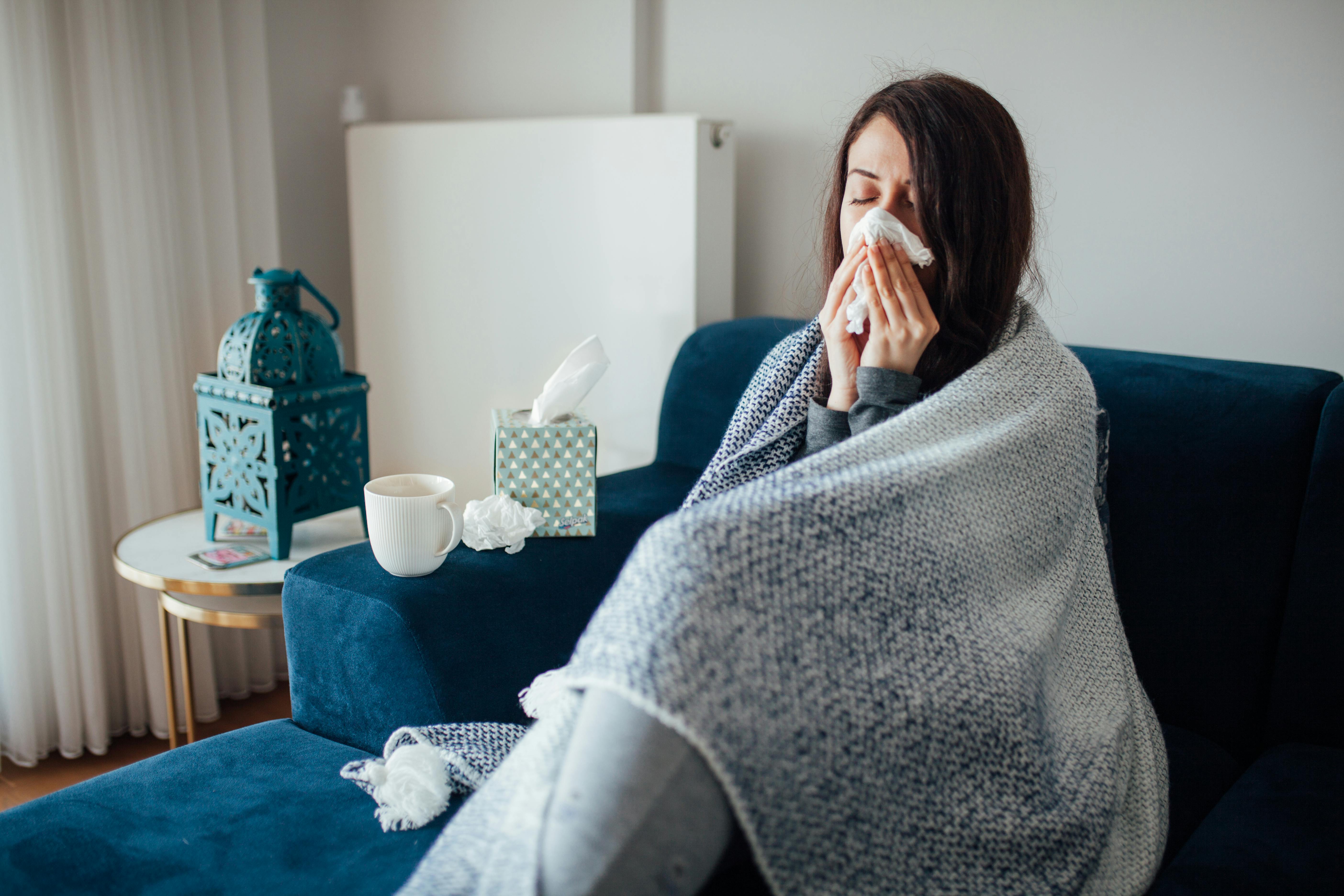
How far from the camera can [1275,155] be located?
4.15 ft

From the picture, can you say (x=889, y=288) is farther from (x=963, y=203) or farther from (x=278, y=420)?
(x=278, y=420)

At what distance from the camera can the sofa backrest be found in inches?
39.4

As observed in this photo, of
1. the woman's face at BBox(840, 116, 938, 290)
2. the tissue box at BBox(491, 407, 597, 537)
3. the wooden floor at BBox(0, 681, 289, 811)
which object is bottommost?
the wooden floor at BBox(0, 681, 289, 811)

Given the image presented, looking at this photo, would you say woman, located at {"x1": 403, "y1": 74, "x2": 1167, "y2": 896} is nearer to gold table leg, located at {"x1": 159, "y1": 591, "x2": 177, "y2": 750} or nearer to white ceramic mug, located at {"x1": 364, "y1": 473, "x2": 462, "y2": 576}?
white ceramic mug, located at {"x1": 364, "y1": 473, "x2": 462, "y2": 576}

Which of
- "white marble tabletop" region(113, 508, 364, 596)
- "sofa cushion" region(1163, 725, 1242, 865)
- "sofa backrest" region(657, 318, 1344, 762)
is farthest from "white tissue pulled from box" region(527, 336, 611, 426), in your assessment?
"sofa cushion" region(1163, 725, 1242, 865)

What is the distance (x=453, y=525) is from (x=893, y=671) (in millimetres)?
545

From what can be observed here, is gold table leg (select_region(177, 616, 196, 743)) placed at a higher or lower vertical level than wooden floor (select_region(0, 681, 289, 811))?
higher

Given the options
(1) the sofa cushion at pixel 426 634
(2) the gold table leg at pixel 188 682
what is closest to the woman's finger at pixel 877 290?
(1) the sofa cushion at pixel 426 634

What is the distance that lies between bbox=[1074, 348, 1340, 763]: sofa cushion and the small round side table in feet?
3.39

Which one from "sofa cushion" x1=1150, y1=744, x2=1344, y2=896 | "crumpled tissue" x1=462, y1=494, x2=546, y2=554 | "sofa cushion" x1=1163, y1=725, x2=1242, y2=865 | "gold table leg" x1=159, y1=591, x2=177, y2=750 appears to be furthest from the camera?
"gold table leg" x1=159, y1=591, x2=177, y2=750

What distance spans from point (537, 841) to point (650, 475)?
0.90 metres

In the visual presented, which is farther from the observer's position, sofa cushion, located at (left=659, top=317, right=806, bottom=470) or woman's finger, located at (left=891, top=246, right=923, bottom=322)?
sofa cushion, located at (left=659, top=317, right=806, bottom=470)

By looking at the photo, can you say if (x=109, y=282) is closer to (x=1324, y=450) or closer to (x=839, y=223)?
(x=839, y=223)

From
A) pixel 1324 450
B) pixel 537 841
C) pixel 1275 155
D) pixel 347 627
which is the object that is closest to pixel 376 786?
pixel 347 627
